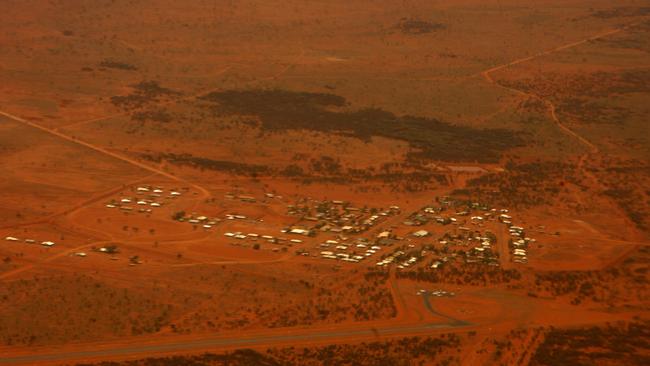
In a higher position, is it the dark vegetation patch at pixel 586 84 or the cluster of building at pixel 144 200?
the dark vegetation patch at pixel 586 84

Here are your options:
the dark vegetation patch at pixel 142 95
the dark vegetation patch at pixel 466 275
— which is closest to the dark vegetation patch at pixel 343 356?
the dark vegetation patch at pixel 466 275

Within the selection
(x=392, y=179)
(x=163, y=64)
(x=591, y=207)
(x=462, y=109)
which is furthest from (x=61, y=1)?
(x=591, y=207)

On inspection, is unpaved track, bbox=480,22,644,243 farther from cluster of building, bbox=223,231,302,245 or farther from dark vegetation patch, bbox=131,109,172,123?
dark vegetation patch, bbox=131,109,172,123

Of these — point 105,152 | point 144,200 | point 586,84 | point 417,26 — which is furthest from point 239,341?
point 417,26

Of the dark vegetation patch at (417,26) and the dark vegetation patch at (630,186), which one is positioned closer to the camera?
the dark vegetation patch at (630,186)

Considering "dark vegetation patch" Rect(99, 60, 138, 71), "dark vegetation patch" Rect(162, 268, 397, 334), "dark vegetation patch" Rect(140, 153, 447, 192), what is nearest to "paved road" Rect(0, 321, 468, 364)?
"dark vegetation patch" Rect(162, 268, 397, 334)

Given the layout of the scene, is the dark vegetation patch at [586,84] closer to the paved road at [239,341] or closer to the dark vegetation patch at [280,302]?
the dark vegetation patch at [280,302]
